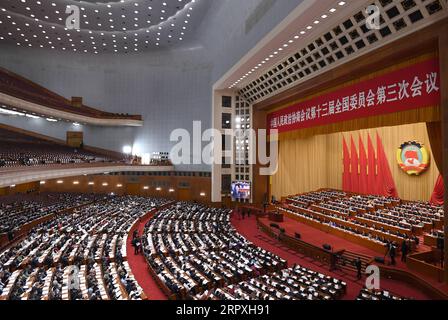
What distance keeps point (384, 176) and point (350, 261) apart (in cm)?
1187

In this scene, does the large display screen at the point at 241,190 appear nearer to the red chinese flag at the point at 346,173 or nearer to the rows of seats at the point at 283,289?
the red chinese flag at the point at 346,173

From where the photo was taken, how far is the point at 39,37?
2330 centimetres

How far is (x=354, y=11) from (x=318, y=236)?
1025cm

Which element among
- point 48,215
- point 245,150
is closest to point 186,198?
point 245,150

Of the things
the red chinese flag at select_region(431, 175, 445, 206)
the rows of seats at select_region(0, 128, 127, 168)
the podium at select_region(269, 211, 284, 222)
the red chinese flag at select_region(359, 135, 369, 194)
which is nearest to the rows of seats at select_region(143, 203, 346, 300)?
the podium at select_region(269, 211, 284, 222)

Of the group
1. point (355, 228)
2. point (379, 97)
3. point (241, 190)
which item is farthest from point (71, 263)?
point (241, 190)

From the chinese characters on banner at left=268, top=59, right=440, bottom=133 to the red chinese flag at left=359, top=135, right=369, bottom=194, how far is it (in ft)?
28.2

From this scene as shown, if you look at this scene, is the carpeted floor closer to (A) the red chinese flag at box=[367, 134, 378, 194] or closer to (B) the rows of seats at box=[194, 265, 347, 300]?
(B) the rows of seats at box=[194, 265, 347, 300]

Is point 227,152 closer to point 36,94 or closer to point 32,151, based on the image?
point 32,151

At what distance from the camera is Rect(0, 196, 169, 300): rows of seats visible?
746 cm

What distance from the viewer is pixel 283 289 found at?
313 inches

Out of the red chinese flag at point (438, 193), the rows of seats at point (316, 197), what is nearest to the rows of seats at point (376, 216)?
the rows of seats at point (316, 197)
